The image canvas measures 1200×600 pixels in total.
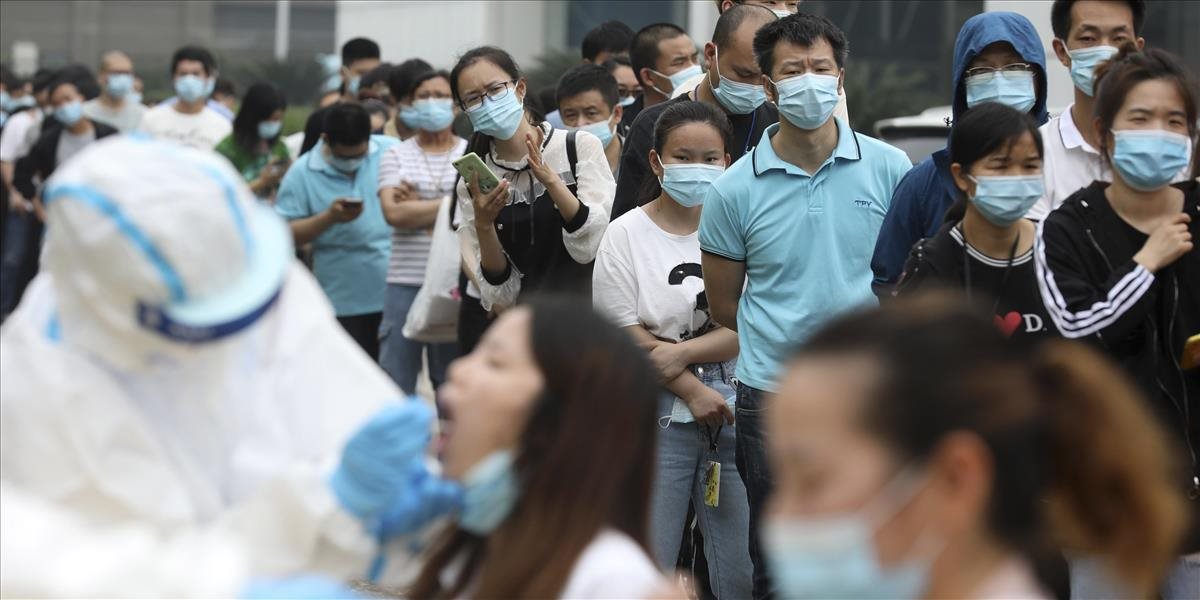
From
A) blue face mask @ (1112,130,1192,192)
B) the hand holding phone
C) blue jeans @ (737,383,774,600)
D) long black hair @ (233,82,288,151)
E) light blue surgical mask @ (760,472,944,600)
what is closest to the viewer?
light blue surgical mask @ (760,472,944,600)

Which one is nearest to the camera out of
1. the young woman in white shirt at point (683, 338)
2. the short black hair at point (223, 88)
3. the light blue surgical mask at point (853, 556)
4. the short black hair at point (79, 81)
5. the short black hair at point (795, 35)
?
the light blue surgical mask at point (853, 556)

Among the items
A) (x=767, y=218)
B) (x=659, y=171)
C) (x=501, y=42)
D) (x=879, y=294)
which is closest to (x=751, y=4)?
(x=659, y=171)

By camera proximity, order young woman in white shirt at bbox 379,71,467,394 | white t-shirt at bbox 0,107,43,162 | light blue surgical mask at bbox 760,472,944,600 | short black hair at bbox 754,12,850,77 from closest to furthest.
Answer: light blue surgical mask at bbox 760,472,944,600
short black hair at bbox 754,12,850,77
young woman in white shirt at bbox 379,71,467,394
white t-shirt at bbox 0,107,43,162

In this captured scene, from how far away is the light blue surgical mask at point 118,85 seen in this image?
529 inches

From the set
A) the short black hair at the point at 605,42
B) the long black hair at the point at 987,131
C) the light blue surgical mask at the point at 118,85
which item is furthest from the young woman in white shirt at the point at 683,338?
the light blue surgical mask at the point at 118,85

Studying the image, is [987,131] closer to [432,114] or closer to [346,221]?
[432,114]

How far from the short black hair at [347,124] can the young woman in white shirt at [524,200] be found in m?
2.23

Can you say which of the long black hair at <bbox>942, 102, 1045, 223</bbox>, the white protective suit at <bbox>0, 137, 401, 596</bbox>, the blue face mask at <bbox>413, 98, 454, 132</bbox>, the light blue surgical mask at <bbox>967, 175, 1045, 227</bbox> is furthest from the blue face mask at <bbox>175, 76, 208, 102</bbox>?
the white protective suit at <bbox>0, 137, 401, 596</bbox>

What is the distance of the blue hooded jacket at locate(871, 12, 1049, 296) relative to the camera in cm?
502

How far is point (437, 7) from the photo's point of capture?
22.8 meters

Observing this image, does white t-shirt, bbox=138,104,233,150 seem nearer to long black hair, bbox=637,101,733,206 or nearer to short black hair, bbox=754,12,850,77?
long black hair, bbox=637,101,733,206

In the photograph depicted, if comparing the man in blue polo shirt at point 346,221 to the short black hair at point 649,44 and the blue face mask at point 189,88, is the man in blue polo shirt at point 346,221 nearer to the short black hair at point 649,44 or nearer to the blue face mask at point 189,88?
the short black hair at point 649,44

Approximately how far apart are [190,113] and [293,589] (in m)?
9.50

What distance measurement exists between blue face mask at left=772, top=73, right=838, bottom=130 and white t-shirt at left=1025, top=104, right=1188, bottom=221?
2.15ft
